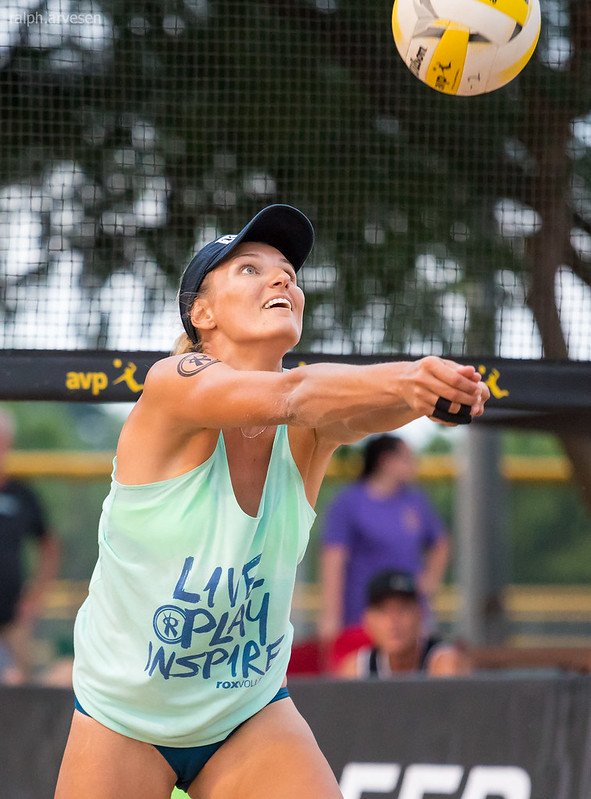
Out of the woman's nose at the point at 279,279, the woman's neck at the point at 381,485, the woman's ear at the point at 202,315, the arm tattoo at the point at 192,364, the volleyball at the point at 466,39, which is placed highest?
the volleyball at the point at 466,39

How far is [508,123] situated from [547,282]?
27.5 inches

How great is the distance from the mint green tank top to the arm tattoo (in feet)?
0.84

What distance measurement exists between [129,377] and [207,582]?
1493 millimetres

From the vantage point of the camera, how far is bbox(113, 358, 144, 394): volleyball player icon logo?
4137 mm

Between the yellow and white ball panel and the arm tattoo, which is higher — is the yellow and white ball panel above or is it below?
above

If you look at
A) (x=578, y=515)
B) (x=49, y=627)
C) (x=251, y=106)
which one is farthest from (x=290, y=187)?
(x=578, y=515)

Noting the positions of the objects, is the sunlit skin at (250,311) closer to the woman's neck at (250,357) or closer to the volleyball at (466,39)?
the woman's neck at (250,357)

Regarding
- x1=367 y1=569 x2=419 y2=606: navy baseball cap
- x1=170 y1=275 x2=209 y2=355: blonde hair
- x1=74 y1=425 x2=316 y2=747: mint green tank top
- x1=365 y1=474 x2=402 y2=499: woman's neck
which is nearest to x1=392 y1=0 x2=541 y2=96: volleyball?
x1=170 y1=275 x2=209 y2=355: blonde hair

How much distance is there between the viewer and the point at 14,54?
4.72 metres

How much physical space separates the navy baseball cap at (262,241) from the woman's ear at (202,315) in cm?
2

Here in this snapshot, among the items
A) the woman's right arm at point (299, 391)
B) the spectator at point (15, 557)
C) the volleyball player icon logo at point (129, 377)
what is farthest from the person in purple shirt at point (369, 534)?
the woman's right arm at point (299, 391)

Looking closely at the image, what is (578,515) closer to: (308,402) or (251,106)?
(251,106)

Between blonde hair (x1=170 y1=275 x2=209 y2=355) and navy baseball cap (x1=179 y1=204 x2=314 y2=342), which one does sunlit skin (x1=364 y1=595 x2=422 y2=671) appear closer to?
blonde hair (x1=170 y1=275 x2=209 y2=355)

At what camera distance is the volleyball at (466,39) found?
11.2 feet
